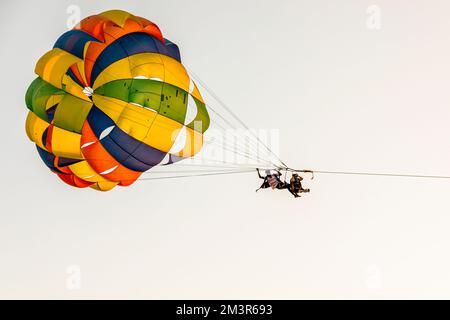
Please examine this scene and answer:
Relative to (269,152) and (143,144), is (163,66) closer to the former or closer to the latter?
(143,144)

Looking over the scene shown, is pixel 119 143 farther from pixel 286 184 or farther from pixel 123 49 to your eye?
pixel 286 184

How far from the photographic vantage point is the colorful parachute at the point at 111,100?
14.5 m

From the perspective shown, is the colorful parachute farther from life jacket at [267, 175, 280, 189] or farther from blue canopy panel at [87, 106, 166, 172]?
A: life jacket at [267, 175, 280, 189]

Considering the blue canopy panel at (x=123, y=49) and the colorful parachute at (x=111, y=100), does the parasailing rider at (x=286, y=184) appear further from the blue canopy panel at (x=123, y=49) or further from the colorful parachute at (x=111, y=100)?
the blue canopy panel at (x=123, y=49)

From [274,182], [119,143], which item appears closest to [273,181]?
[274,182]

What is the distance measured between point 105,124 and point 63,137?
1.05 m

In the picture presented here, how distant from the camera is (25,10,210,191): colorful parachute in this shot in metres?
14.5

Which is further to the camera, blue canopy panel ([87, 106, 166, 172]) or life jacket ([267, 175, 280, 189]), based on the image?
life jacket ([267, 175, 280, 189])

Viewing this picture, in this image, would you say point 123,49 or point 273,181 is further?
point 273,181

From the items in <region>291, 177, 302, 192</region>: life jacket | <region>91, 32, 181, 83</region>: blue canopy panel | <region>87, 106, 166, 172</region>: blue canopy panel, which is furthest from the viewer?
<region>291, 177, 302, 192</region>: life jacket

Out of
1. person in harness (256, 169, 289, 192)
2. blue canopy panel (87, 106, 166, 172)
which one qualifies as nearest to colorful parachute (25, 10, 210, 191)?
blue canopy panel (87, 106, 166, 172)

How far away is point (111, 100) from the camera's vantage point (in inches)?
567
